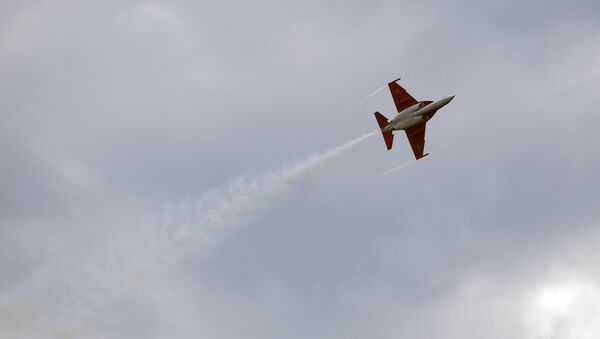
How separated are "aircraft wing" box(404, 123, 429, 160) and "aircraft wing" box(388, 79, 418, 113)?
91.1 inches

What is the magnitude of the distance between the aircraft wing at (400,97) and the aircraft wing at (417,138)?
91.1 inches

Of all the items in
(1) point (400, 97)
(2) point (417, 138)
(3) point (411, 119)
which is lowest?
(2) point (417, 138)

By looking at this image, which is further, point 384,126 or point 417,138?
point 417,138

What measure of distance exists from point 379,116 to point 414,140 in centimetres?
451

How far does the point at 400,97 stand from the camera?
119500 mm

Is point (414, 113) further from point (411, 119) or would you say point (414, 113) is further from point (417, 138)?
point (417, 138)

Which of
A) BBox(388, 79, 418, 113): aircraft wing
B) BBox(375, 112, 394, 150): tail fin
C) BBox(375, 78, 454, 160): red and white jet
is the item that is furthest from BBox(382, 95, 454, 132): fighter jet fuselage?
BBox(388, 79, 418, 113): aircraft wing

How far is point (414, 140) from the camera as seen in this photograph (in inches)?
4680

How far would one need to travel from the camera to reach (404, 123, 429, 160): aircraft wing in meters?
118

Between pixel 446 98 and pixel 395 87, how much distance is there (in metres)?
5.84

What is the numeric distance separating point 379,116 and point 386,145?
2943mm

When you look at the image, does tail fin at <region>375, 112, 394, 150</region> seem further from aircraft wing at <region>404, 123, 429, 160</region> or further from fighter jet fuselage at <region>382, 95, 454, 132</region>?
aircraft wing at <region>404, 123, 429, 160</region>

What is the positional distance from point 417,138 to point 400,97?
4.38 m

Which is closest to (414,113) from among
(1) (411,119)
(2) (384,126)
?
(1) (411,119)
